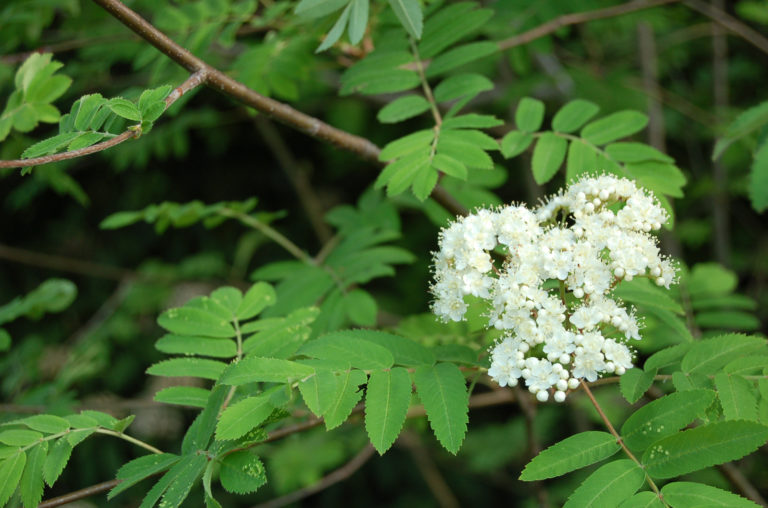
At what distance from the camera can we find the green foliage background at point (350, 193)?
161 centimetres

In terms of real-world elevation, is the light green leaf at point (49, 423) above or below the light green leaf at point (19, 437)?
above

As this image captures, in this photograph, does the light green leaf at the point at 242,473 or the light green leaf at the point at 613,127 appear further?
the light green leaf at the point at 613,127

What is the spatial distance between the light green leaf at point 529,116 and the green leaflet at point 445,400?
776mm

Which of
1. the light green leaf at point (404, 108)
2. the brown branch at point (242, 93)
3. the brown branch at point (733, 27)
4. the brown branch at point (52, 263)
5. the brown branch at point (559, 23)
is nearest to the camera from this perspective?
the brown branch at point (242, 93)

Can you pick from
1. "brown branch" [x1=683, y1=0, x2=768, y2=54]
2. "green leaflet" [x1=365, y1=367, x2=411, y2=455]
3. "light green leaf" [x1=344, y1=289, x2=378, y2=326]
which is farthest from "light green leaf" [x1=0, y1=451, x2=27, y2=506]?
"brown branch" [x1=683, y1=0, x2=768, y2=54]

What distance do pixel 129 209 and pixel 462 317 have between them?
345cm

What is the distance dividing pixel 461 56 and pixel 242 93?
2.29 feet

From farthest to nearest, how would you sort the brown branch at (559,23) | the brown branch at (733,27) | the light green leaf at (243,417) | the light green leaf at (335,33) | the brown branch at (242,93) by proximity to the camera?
the brown branch at (733,27) → the brown branch at (559,23) → the light green leaf at (335,33) → the brown branch at (242,93) → the light green leaf at (243,417)

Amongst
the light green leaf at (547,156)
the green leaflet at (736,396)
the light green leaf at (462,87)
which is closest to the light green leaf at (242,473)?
the green leaflet at (736,396)

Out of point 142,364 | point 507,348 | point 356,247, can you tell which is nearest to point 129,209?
point 142,364

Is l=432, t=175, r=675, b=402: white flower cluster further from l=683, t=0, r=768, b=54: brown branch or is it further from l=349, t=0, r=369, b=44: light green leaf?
l=683, t=0, r=768, b=54: brown branch

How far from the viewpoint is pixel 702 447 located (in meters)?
1.09

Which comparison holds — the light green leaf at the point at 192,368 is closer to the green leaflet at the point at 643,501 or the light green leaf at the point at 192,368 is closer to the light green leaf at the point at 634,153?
the green leaflet at the point at 643,501

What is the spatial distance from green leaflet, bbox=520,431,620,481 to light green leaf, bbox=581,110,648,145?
A: 0.87 metres
